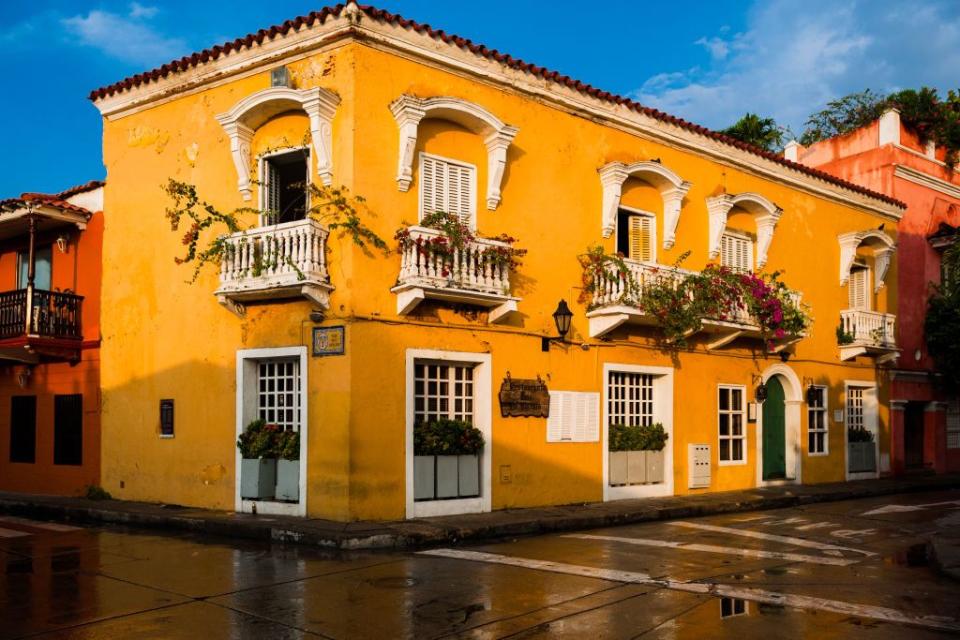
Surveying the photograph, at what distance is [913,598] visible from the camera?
8203 millimetres

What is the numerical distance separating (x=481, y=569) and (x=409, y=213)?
6093 mm

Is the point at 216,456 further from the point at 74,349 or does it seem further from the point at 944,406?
the point at 944,406

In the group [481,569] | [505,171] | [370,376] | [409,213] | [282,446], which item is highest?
[505,171]

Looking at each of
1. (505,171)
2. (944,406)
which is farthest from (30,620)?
(944,406)

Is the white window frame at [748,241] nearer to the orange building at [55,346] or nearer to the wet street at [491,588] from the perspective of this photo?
the wet street at [491,588]

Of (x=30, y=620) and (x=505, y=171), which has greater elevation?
(x=505, y=171)

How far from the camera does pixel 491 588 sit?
27.9 feet

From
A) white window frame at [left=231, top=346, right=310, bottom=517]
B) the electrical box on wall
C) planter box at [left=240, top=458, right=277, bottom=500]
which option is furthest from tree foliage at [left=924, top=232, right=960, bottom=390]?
planter box at [left=240, top=458, right=277, bottom=500]

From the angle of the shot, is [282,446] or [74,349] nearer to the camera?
[282,446]

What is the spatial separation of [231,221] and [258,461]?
148 inches

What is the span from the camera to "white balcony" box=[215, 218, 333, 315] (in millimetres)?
12750

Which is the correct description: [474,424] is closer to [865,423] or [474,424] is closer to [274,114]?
[274,114]

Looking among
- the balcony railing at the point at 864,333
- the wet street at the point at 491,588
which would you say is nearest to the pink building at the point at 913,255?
the balcony railing at the point at 864,333

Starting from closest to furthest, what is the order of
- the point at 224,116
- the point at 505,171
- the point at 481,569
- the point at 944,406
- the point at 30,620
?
1. the point at 30,620
2. the point at 481,569
3. the point at 224,116
4. the point at 505,171
5. the point at 944,406
